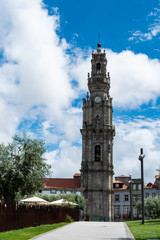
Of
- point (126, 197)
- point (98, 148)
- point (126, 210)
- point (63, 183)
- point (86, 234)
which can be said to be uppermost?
point (98, 148)

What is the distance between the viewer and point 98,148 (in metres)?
76.8

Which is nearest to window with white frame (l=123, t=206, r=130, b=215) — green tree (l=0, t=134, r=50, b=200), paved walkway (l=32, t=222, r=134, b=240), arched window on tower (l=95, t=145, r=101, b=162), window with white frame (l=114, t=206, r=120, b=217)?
window with white frame (l=114, t=206, r=120, b=217)

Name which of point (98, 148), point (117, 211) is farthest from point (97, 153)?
point (117, 211)

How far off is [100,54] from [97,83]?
905 cm

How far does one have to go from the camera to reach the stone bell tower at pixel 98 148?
72.7m

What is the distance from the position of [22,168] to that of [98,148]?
4589 centimetres

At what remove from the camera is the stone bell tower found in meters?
72.7

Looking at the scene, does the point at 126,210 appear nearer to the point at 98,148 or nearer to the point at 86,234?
the point at 98,148

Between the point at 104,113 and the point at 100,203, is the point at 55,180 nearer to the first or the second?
the point at 100,203

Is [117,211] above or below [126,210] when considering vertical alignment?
below

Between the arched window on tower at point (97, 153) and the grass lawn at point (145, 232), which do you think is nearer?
the grass lawn at point (145, 232)

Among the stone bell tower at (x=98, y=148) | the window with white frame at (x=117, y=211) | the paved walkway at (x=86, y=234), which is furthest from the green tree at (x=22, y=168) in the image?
the window with white frame at (x=117, y=211)

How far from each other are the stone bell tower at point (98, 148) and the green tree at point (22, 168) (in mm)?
38640

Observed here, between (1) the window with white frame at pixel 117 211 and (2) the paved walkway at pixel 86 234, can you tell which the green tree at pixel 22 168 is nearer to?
(2) the paved walkway at pixel 86 234
